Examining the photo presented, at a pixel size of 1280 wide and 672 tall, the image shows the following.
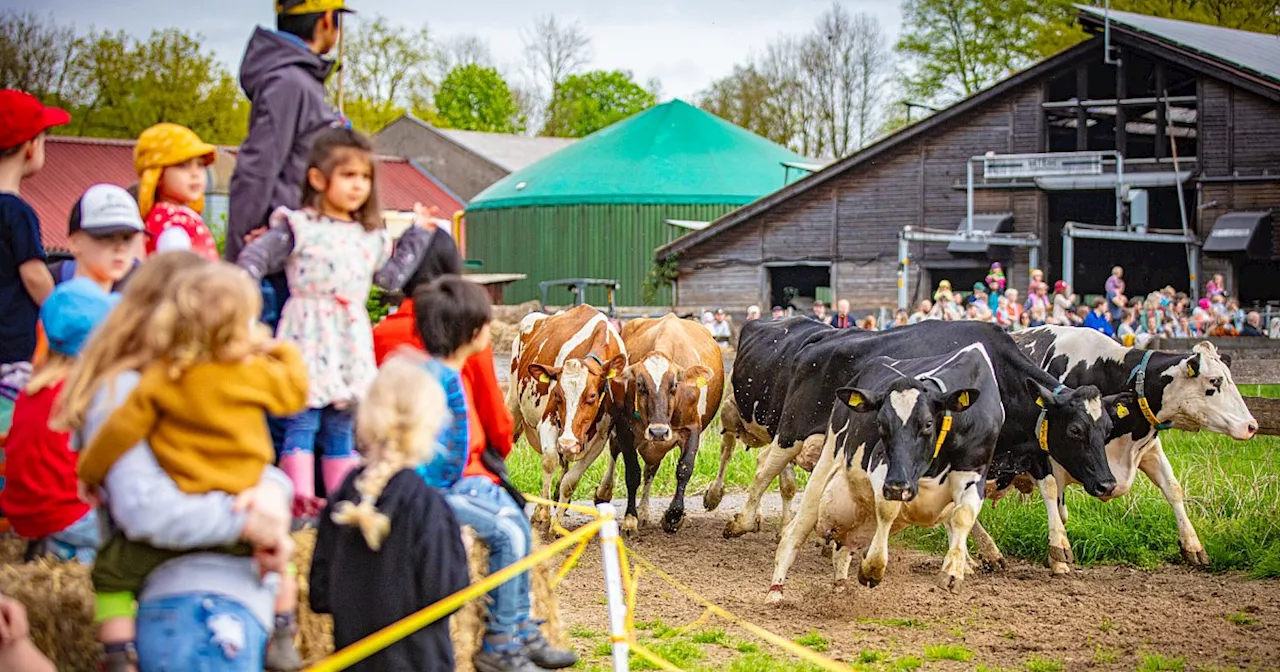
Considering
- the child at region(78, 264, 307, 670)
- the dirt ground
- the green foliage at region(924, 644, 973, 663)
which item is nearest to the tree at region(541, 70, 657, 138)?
the dirt ground

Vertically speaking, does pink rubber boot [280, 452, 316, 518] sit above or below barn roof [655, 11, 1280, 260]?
below

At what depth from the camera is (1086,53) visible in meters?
32.1

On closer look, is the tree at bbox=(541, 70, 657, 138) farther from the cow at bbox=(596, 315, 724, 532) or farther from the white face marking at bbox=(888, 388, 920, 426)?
the white face marking at bbox=(888, 388, 920, 426)

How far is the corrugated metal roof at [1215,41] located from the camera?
99.0 ft

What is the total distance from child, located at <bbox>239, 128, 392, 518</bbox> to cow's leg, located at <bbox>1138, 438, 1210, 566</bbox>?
7480 millimetres

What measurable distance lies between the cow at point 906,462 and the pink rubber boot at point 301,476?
415 centimetres

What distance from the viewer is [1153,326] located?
25328mm

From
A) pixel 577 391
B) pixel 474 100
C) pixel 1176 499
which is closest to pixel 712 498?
pixel 577 391

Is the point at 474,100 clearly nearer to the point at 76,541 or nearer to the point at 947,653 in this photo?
the point at 947,653

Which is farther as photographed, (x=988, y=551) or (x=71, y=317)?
(x=988, y=551)

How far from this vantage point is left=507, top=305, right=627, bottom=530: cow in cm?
1188

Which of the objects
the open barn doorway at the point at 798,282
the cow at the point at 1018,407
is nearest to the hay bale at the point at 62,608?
the cow at the point at 1018,407

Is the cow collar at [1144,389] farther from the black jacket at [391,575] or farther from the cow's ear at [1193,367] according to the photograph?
the black jacket at [391,575]

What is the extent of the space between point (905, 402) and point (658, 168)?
3992 cm
